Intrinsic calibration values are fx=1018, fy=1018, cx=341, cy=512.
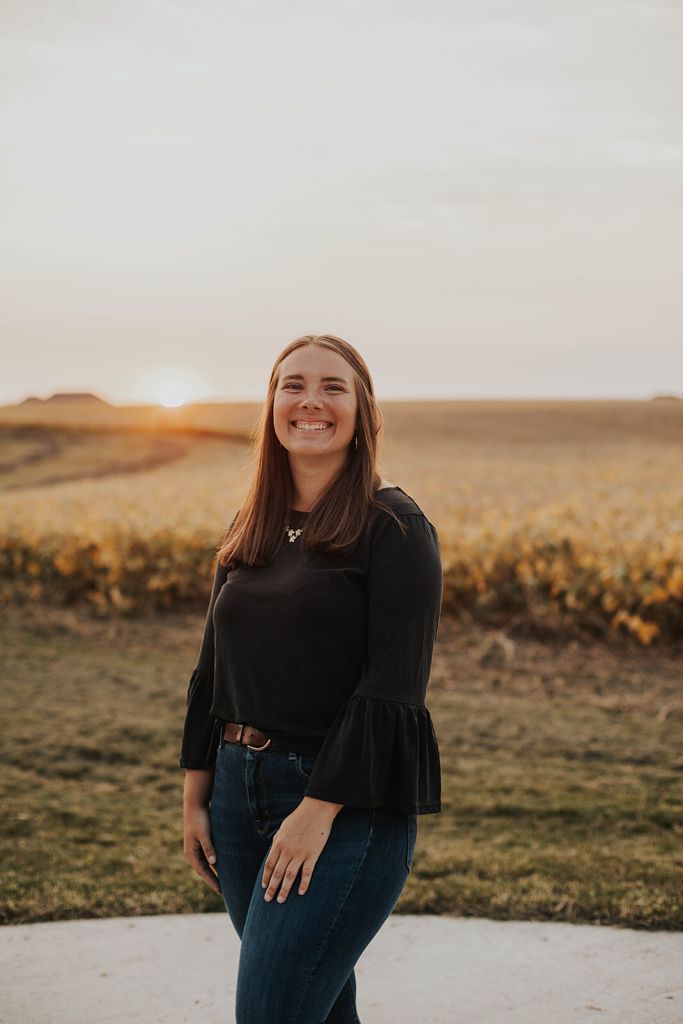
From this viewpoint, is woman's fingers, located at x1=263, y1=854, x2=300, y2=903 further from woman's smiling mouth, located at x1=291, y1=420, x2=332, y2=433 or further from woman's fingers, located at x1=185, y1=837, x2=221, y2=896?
woman's smiling mouth, located at x1=291, y1=420, x2=332, y2=433

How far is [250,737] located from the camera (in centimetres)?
221

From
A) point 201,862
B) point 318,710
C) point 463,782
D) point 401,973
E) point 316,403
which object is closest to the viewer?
point 318,710

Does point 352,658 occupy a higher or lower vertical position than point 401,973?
higher

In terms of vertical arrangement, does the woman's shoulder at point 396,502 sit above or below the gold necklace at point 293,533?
above

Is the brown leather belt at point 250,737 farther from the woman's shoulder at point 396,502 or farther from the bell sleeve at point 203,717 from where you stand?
the woman's shoulder at point 396,502

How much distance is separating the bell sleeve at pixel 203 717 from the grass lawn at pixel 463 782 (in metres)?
1.87

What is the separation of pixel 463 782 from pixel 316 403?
13.0 feet

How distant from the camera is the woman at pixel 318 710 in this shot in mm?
2008

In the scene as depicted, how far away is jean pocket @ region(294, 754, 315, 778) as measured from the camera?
6.94 feet

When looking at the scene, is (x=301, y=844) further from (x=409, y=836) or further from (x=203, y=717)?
(x=203, y=717)

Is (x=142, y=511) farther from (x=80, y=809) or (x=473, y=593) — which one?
(x=80, y=809)

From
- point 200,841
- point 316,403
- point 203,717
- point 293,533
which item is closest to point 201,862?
point 200,841

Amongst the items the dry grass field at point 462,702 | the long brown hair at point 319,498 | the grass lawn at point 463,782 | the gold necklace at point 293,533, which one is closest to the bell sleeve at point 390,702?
the long brown hair at point 319,498

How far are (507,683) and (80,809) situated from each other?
3722mm
